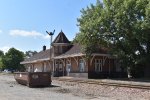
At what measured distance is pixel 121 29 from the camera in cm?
3853

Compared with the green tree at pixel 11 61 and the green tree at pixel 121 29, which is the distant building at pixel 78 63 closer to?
the green tree at pixel 121 29

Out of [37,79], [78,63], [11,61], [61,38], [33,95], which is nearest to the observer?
[33,95]

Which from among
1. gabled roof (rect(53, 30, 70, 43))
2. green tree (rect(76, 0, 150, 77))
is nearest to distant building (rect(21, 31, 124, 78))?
gabled roof (rect(53, 30, 70, 43))

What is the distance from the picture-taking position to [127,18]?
37469 mm

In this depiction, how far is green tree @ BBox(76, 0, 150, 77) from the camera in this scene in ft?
119

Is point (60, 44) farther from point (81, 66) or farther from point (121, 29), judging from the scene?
point (121, 29)

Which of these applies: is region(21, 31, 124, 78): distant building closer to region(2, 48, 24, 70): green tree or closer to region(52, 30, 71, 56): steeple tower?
region(52, 30, 71, 56): steeple tower

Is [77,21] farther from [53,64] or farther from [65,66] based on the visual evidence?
[53,64]

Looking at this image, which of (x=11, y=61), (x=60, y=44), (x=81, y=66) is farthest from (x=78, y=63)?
(x=11, y=61)

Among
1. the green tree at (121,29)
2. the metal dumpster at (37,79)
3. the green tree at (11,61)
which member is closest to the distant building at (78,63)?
the green tree at (121,29)

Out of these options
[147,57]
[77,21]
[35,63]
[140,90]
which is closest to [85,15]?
[77,21]

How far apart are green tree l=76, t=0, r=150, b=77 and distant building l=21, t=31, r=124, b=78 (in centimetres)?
393

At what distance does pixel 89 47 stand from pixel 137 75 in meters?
7.59

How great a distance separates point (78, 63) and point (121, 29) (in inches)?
487
